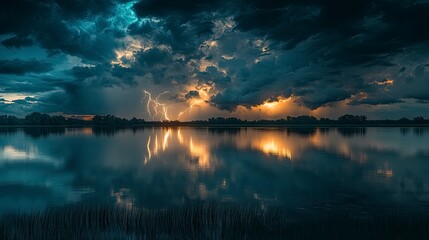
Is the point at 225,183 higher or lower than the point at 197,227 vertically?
lower

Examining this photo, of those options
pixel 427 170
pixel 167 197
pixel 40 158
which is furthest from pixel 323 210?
pixel 40 158

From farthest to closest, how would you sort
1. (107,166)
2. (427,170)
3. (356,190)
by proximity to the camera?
(107,166) < (427,170) < (356,190)

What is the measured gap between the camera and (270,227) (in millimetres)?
13922

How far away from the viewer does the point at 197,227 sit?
46.5 feet

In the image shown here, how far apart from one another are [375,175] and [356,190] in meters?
8.48

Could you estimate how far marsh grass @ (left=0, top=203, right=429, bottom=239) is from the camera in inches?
493

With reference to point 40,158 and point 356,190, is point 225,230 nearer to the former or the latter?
point 356,190

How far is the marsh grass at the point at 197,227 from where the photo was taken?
1252 centimetres

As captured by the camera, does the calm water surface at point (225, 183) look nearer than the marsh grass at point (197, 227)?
No

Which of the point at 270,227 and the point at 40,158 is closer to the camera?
the point at 270,227

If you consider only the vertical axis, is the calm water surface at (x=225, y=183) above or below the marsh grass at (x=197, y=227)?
below

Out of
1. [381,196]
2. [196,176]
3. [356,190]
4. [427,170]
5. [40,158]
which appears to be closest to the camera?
[381,196]

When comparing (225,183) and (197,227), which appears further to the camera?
(225,183)

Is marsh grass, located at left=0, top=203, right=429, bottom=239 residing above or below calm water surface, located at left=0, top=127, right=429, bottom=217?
above
